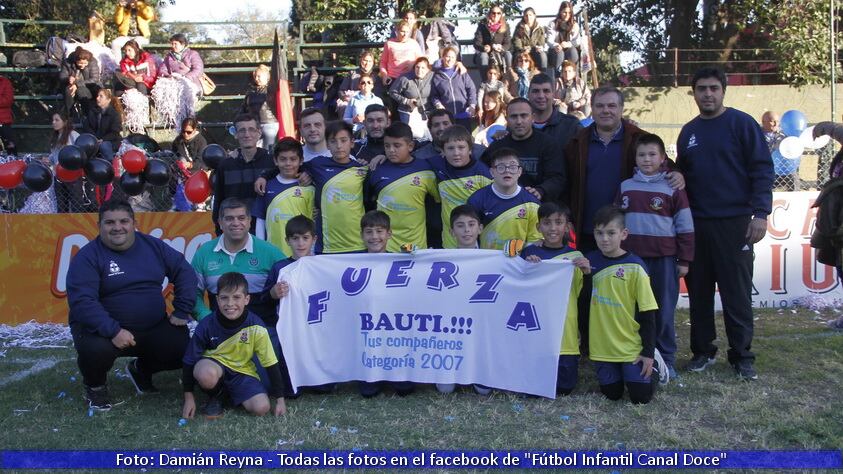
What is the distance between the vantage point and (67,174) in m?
9.62

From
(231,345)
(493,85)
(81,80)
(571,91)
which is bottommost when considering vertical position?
(231,345)

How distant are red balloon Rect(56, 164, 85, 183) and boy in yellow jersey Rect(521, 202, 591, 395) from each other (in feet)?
19.7

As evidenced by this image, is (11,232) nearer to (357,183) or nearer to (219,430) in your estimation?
(357,183)

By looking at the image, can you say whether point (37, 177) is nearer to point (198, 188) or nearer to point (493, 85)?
point (198, 188)

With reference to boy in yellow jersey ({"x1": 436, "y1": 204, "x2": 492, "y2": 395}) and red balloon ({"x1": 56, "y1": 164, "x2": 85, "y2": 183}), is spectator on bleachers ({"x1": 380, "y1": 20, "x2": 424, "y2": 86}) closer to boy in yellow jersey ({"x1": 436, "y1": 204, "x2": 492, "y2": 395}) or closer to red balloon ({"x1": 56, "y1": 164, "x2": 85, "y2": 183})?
red balloon ({"x1": 56, "y1": 164, "x2": 85, "y2": 183})

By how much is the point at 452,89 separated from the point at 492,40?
2.29 meters

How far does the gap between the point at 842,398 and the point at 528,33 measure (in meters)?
10.1

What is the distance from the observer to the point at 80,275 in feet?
18.7

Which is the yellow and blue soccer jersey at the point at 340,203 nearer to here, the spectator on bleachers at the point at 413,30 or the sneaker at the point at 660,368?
the sneaker at the point at 660,368

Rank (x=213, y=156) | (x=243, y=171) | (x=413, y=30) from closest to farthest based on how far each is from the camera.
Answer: (x=243, y=171)
(x=213, y=156)
(x=413, y=30)

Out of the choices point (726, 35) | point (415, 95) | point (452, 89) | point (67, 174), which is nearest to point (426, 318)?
point (67, 174)

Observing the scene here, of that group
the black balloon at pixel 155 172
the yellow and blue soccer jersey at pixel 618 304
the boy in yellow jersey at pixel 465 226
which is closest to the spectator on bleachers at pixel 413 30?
the black balloon at pixel 155 172

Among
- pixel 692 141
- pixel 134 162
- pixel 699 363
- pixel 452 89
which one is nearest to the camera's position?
pixel 692 141

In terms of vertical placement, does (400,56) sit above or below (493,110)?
Result: above
